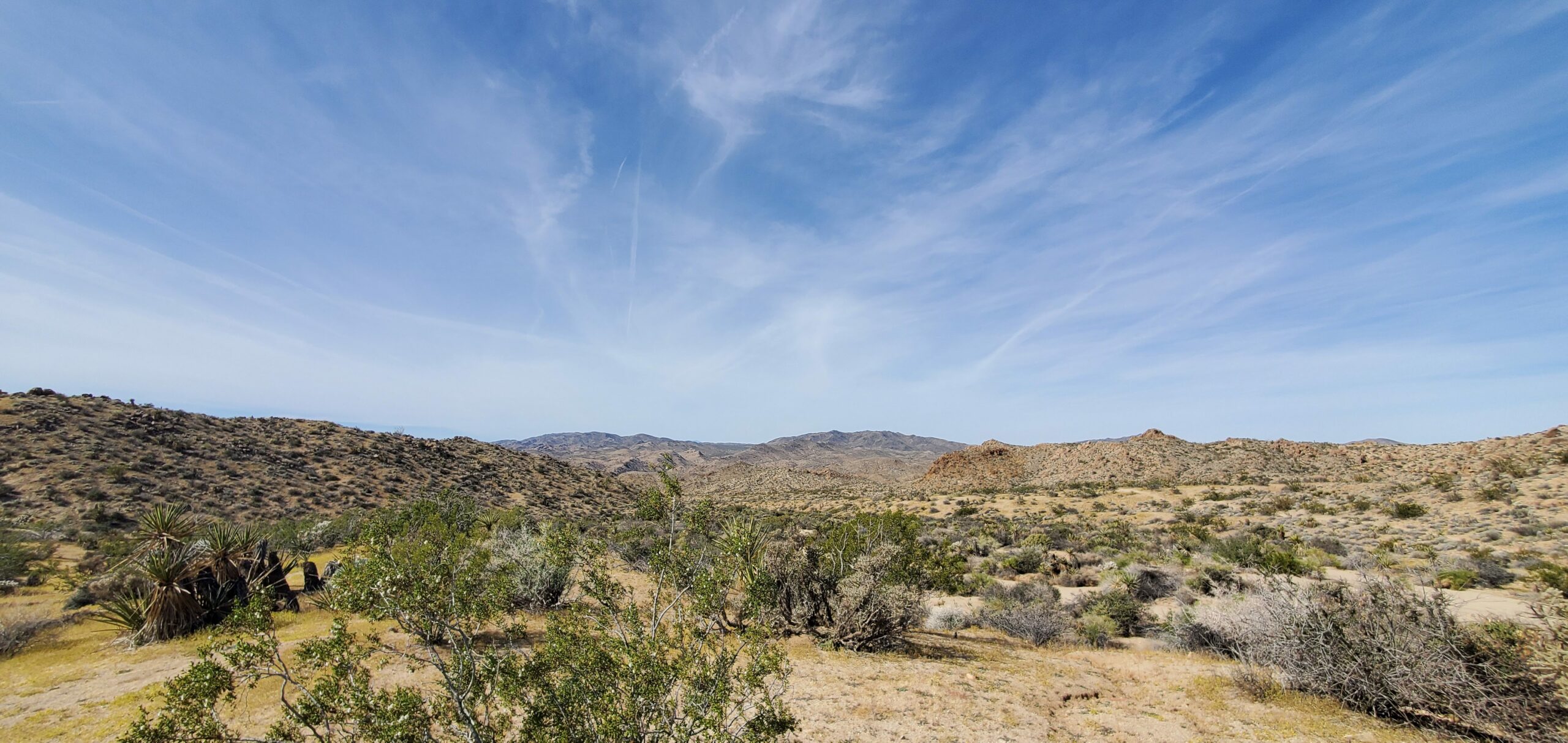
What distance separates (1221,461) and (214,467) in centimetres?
7692

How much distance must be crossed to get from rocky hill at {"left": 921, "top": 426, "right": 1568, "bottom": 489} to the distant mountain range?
122 feet

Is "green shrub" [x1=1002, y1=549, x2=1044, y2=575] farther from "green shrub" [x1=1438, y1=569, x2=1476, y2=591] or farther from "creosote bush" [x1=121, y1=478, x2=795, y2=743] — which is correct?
"creosote bush" [x1=121, y1=478, x2=795, y2=743]

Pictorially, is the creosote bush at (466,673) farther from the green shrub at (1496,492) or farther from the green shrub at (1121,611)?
the green shrub at (1496,492)

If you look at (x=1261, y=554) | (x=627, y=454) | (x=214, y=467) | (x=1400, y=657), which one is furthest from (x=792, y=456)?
(x=1400, y=657)

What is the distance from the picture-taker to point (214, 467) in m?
33.8

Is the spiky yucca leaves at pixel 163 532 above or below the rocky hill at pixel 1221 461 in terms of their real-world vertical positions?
below

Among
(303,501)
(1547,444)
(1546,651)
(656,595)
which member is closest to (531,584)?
(656,595)

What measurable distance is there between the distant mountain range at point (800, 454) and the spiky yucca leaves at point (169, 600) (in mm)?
97157

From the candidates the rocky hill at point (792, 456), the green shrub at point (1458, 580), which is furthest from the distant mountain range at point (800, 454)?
the green shrub at point (1458, 580)

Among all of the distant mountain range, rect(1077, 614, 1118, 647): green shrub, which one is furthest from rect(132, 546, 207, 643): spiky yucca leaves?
the distant mountain range

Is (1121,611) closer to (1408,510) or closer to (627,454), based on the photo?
(1408,510)

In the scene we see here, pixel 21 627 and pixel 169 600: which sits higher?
pixel 169 600

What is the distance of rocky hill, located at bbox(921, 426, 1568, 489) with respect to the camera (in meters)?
33.8

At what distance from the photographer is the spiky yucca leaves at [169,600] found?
1198 cm
